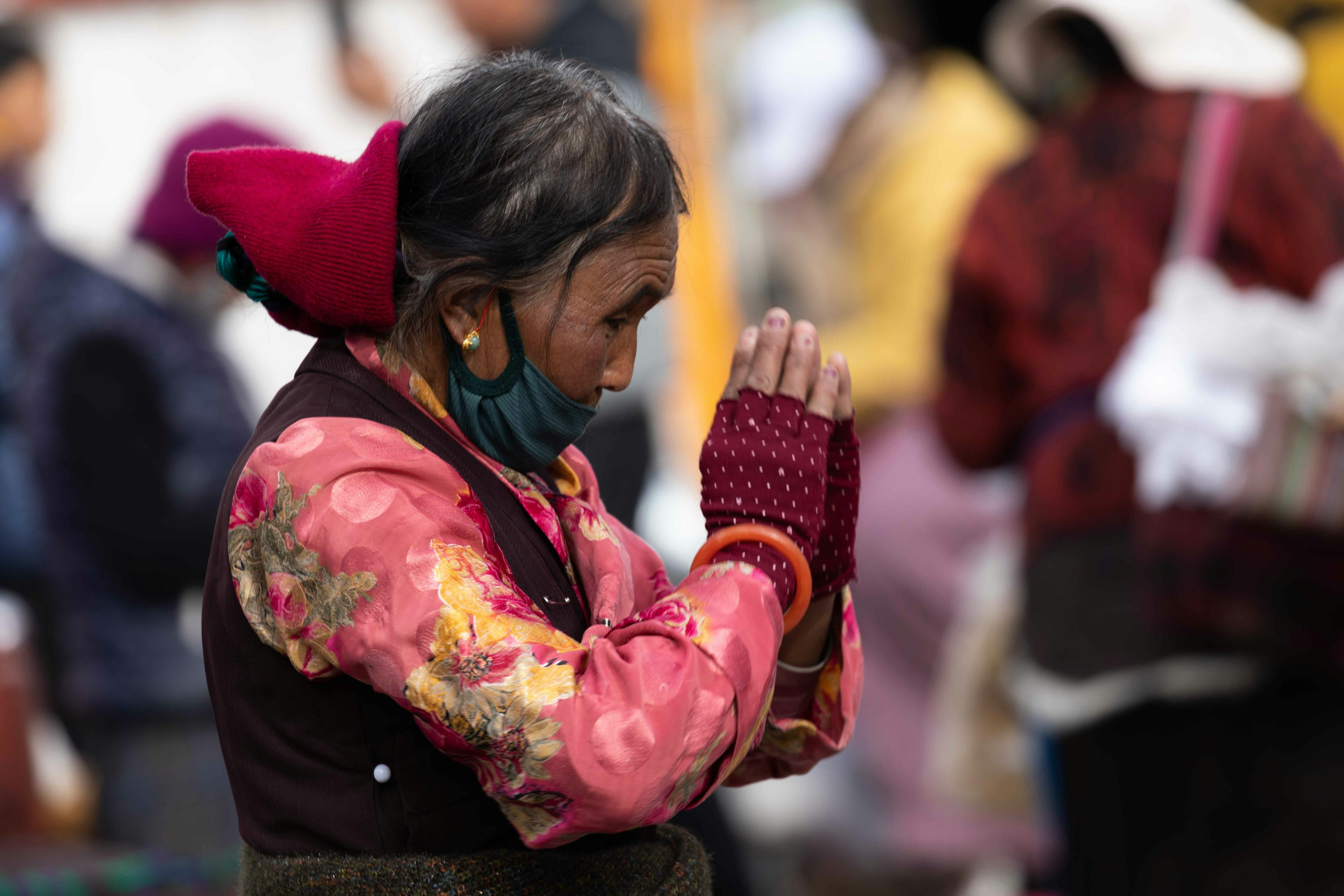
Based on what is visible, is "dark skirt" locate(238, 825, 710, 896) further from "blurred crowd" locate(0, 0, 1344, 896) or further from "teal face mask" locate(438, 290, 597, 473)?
"blurred crowd" locate(0, 0, 1344, 896)

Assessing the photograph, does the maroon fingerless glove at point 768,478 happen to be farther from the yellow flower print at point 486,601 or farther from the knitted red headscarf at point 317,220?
the knitted red headscarf at point 317,220

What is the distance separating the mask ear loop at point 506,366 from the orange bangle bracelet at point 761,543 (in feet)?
0.84

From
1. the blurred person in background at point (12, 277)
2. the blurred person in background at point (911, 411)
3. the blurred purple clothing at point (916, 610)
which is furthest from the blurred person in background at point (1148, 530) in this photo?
the blurred person in background at point (12, 277)

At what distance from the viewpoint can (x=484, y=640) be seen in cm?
136

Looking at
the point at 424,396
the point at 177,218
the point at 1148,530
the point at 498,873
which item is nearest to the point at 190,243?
the point at 177,218

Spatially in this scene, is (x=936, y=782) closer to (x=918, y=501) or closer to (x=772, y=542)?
(x=918, y=501)

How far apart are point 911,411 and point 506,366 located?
3582mm

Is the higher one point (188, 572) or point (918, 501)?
point (188, 572)

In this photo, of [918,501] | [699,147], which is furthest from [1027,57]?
[699,147]

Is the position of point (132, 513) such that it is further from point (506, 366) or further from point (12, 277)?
point (506, 366)

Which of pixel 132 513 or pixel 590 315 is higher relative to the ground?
pixel 590 315

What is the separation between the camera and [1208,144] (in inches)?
129

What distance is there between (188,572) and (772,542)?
8.23ft

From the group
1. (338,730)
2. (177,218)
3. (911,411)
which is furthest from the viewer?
(911,411)
